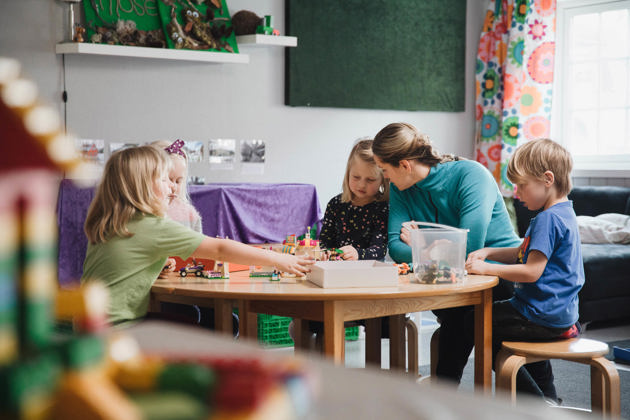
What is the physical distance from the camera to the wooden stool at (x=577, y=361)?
2.05m

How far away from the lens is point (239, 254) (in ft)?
6.46

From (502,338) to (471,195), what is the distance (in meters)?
0.48

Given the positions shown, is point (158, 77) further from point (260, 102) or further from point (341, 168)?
point (341, 168)

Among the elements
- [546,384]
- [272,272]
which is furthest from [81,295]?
[546,384]

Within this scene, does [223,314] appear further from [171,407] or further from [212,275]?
[171,407]

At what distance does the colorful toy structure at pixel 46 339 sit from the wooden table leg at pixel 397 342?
7.23ft

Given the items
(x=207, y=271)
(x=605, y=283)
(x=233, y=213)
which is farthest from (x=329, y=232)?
(x=605, y=283)

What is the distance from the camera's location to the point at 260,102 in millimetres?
4520

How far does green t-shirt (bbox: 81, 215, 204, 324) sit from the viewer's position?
1.92m

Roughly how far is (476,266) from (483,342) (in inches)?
9.1

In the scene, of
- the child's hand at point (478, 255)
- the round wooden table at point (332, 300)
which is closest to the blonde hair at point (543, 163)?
the child's hand at point (478, 255)

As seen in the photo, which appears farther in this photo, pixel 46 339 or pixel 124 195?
pixel 124 195

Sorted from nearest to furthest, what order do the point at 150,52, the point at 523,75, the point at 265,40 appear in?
the point at 150,52 < the point at 265,40 < the point at 523,75

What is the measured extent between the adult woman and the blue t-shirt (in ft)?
0.80
